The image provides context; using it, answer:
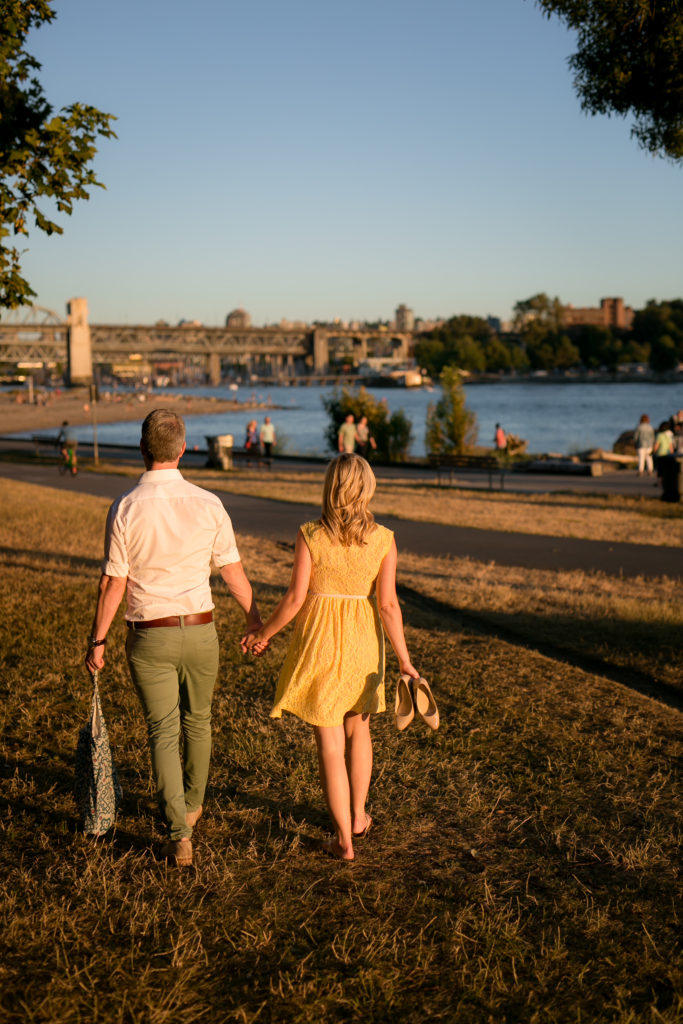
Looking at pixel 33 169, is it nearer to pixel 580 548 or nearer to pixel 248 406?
pixel 580 548

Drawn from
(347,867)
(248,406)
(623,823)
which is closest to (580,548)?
(623,823)

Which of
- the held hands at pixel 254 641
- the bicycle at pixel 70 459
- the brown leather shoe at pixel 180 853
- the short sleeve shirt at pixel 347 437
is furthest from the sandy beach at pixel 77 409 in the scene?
the brown leather shoe at pixel 180 853

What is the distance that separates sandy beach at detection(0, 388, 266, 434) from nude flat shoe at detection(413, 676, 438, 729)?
58748 millimetres

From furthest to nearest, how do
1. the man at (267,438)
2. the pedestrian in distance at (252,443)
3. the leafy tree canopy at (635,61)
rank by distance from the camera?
the pedestrian in distance at (252,443), the man at (267,438), the leafy tree canopy at (635,61)

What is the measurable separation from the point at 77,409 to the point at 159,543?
9142 centimetres

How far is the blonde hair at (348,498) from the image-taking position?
3.76 m

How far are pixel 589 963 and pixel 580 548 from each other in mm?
10050

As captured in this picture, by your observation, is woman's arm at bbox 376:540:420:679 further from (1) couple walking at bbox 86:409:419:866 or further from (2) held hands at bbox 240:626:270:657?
(2) held hands at bbox 240:626:270:657

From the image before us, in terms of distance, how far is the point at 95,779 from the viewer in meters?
3.90

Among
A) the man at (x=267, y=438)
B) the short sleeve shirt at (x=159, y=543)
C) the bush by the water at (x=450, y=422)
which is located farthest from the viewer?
the bush by the water at (x=450, y=422)

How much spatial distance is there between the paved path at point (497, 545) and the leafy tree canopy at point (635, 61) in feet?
15.3

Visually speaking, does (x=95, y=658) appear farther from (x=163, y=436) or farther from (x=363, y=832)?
(x=363, y=832)

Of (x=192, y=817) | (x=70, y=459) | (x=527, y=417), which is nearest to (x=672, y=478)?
(x=70, y=459)

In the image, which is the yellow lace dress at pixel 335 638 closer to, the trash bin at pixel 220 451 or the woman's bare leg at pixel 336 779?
the woman's bare leg at pixel 336 779
